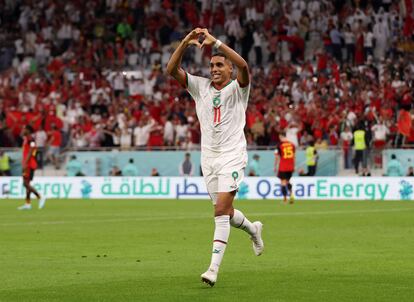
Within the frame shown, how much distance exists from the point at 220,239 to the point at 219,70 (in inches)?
73.4

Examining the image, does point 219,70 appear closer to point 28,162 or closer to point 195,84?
point 195,84

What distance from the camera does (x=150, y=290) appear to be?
11.1 meters

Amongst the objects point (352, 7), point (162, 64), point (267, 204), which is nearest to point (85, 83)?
point (162, 64)

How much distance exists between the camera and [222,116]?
39.5 ft

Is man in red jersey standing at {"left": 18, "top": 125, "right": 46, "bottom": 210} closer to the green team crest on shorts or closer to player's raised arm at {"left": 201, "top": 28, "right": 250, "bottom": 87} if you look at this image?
the green team crest on shorts

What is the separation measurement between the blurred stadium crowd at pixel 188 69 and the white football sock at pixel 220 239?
77.2 ft

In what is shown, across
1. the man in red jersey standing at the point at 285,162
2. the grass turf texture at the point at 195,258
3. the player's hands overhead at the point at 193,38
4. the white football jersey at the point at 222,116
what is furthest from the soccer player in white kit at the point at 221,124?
the man in red jersey standing at the point at 285,162

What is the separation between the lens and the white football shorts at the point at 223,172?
12.0 meters

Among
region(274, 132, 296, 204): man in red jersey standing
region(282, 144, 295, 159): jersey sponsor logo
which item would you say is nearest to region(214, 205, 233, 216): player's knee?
region(274, 132, 296, 204): man in red jersey standing

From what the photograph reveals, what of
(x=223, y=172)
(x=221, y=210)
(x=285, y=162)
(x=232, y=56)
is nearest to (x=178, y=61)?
(x=232, y=56)

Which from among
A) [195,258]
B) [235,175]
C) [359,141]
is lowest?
[195,258]

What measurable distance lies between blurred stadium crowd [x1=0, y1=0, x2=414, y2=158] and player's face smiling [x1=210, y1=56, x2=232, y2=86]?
2333cm

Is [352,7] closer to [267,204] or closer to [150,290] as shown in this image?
[267,204]

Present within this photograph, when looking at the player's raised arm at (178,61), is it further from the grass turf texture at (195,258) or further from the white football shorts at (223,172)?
the grass turf texture at (195,258)
